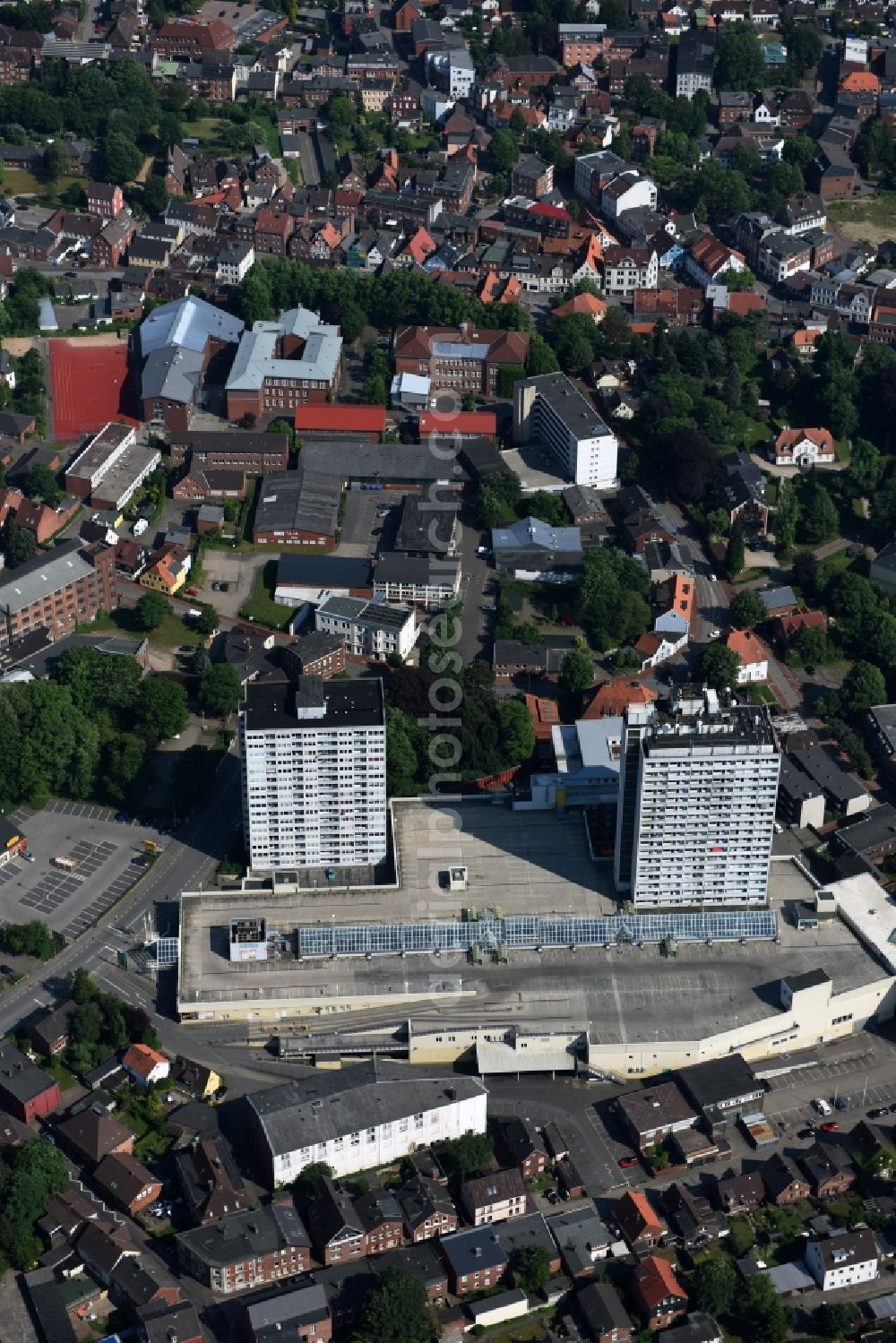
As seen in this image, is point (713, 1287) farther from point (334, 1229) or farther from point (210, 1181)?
point (210, 1181)

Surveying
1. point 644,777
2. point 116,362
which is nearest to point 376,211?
point 116,362

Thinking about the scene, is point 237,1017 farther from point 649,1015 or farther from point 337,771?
point 649,1015

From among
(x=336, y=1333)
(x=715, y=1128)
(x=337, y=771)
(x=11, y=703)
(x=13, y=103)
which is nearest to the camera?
(x=336, y=1333)

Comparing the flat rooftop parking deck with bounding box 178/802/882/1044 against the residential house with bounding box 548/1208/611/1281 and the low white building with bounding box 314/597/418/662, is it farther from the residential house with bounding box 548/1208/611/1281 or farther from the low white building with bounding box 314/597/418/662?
the low white building with bounding box 314/597/418/662

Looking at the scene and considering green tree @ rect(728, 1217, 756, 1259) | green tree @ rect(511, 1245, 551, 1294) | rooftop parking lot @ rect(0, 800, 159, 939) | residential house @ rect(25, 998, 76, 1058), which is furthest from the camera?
rooftop parking lot @ rect(0, 800, 159, 939)

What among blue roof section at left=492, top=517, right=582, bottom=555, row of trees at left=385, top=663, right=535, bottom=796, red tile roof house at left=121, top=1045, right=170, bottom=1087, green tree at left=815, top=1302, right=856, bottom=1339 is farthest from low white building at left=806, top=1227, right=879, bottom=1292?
blue roof section at left=492, top=517, right=582, bottom=555
